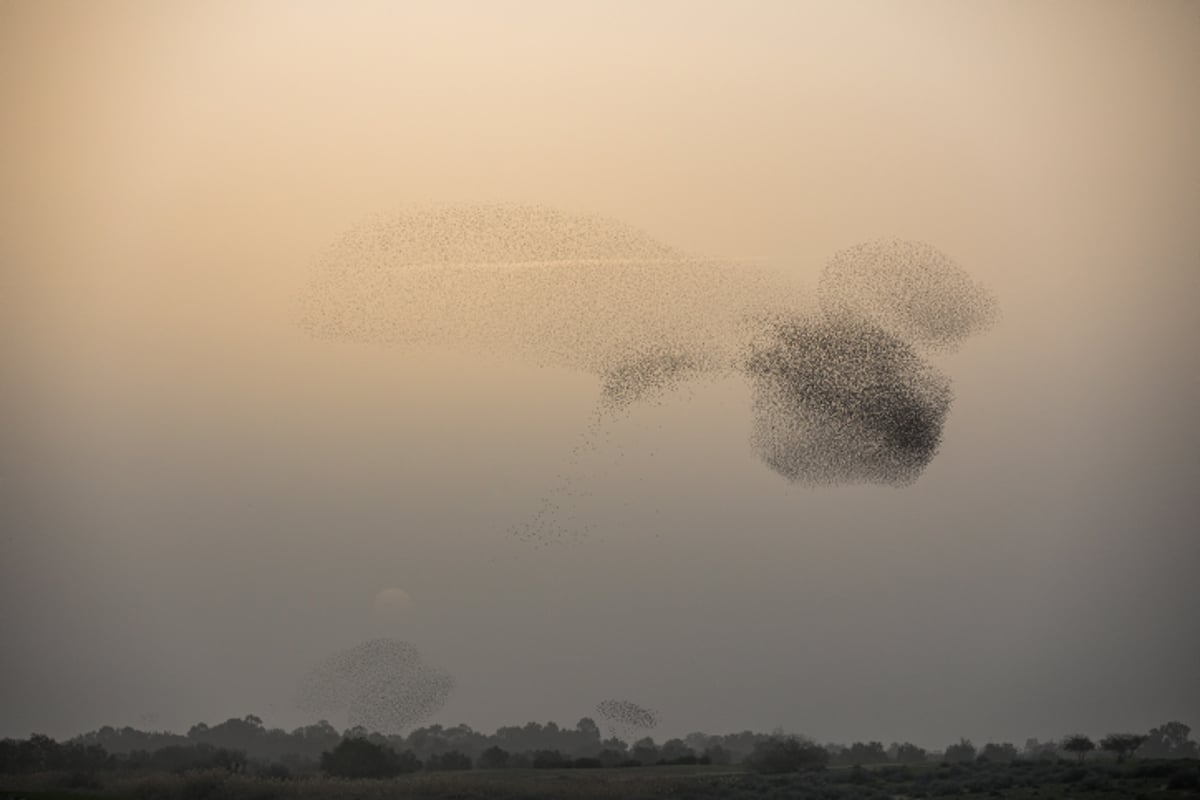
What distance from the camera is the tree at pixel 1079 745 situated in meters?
20.4

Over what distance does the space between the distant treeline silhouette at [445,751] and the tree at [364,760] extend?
0.6 inches

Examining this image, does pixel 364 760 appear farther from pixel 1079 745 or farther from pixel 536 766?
pixel 1079 745

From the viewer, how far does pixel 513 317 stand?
66.4 ft

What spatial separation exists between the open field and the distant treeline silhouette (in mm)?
295

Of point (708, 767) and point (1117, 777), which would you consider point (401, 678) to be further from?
point (1117, 777)

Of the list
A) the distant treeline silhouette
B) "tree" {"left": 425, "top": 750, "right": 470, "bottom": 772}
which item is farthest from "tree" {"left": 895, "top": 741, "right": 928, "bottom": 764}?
"tree" {"left": 425, "top": 750, "right": 470, "bottom": 772}

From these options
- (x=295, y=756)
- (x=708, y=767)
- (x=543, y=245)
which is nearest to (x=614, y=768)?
(x=708, y=767)

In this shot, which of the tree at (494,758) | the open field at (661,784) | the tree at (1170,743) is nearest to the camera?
the open field at (661,784)

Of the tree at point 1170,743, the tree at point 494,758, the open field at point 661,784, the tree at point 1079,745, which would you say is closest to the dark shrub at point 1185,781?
the open field at point 661,784

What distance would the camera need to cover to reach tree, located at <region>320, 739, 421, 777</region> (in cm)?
2014

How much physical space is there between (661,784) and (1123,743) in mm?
6618

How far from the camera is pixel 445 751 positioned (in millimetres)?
21047

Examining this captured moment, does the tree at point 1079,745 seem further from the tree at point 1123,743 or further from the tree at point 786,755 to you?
the tree at point 786,755

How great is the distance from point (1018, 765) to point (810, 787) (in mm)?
3127
